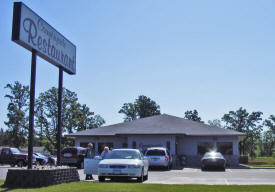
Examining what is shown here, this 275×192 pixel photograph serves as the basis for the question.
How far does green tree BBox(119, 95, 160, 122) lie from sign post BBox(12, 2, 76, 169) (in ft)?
247

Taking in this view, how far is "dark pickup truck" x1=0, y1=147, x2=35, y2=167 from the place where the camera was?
28375 millimetres

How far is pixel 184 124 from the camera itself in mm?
36125

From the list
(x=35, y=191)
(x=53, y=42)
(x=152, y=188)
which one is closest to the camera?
(x=35, y=191)

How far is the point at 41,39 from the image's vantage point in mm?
13383

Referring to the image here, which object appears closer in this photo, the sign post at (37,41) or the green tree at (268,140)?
the sign post at (37,41)

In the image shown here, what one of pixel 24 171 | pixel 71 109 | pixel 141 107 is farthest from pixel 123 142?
pixel 141 107

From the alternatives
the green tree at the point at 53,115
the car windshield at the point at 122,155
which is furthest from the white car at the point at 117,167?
the green tree at the point at 53,115

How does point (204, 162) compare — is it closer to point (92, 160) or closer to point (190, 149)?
point (190, 149)

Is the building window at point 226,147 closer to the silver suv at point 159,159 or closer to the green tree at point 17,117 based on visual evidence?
the silver suv at point 159,159

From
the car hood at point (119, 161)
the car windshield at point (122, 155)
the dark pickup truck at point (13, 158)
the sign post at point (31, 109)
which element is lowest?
the dark pickup truck at point (13, 158)

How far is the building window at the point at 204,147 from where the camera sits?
1324 inches

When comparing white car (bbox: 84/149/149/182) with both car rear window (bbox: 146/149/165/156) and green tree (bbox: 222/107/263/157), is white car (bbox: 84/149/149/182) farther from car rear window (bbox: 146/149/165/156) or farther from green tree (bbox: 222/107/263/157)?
green tree (bbox: 222/107/263/157)

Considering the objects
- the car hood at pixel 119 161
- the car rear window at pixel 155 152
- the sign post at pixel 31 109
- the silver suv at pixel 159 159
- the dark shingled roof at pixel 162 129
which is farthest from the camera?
the dark shingled roof at pixel 162 129

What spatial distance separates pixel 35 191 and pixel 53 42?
20.8ft
